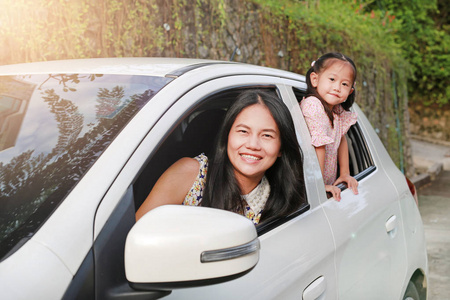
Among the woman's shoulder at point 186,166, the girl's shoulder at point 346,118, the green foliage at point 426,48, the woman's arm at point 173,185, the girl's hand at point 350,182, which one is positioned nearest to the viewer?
the woman's arm at point 173,185

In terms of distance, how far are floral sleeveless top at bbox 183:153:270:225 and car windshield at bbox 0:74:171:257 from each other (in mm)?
451

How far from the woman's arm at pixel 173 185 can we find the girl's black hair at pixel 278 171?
88 millimetres

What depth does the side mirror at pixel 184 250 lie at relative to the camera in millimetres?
1279

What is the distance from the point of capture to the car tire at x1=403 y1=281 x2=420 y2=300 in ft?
10.3

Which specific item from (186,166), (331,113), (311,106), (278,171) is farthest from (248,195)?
(331,113)

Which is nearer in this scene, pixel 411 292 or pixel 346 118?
pixel 411 292

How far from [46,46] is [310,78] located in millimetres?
2467

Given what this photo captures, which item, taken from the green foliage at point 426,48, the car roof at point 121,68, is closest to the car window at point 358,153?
the car roof at point 121,68

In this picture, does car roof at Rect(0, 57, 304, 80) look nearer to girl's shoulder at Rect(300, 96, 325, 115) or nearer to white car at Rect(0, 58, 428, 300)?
white car at Rect(0, 58, 428, 300)

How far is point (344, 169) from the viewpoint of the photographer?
312 cm

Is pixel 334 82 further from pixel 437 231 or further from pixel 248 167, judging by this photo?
pixel 437 231

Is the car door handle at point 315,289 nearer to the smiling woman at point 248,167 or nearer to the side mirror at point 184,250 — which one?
the smiling woman at point 248,167

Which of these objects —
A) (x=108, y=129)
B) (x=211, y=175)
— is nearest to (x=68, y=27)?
(x=211, y=175)

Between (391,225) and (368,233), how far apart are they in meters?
0.36
